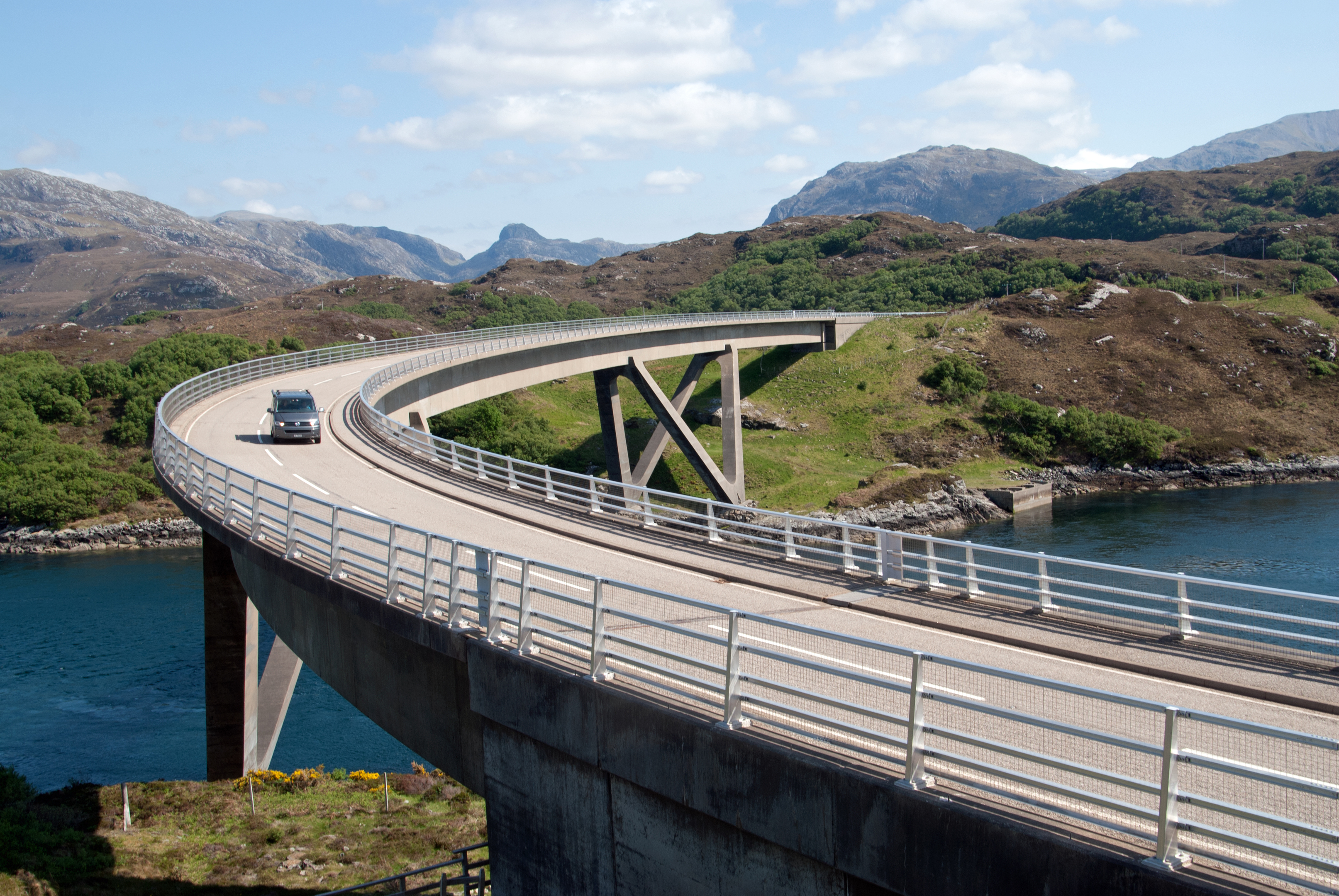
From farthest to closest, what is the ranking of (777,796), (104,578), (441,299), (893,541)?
(441,299) < (104,578) < (893,541) < (777,796)

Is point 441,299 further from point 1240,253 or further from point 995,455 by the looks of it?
point 1240,253

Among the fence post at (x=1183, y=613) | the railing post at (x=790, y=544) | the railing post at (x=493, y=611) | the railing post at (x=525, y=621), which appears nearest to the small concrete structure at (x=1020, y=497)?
the railing post at (x=790, y=544)

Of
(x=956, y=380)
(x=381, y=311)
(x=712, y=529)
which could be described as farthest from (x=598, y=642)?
(x=381, y=311)

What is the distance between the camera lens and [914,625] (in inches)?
512

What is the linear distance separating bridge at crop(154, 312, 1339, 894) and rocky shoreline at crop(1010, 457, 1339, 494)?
A: 2131 inches

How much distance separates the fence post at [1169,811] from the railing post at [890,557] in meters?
8.53

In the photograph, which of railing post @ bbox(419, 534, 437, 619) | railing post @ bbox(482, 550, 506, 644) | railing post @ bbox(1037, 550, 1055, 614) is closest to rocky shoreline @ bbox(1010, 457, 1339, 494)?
railing post @ bbox(1037, 550, 1055, 614)

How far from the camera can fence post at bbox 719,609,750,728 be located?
880 cm

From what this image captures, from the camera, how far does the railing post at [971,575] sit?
45.5 ft

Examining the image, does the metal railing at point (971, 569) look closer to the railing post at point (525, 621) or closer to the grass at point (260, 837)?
the railing post at point (525, 621)

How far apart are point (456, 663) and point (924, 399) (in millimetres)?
69353

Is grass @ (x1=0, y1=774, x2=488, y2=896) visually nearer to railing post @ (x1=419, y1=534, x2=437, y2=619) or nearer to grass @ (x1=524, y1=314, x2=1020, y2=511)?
railing post @ (x1=419, y1=534, x2=437, y2=619)

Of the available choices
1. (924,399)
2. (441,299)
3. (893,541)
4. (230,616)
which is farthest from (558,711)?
(441,299)

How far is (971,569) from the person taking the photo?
555 inches
